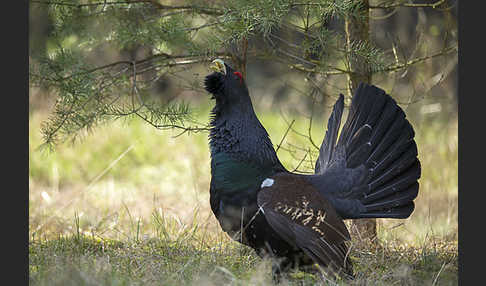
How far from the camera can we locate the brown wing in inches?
139

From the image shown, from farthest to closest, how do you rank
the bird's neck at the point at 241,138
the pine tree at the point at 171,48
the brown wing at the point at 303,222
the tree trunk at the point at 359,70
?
the tree trunk at the point at 359,70 < the pine tree at the point at 171,48 < the bird's neck at the point at 241,138 < the brown wing at the point at 303,222

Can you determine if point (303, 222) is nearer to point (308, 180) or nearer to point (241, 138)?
point (308, 180)

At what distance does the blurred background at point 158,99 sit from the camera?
13.7 feet

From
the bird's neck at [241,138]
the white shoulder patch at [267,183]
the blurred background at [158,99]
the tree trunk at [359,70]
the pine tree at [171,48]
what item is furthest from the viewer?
the tree trunk at [359,70]

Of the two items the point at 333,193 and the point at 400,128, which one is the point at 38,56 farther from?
the point at 400,128

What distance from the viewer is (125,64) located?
4.83 m

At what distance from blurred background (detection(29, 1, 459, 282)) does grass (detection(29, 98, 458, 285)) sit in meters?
0.03

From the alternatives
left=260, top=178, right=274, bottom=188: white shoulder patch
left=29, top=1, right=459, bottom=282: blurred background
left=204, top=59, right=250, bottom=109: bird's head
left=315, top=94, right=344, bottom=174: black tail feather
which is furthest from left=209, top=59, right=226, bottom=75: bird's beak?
left=315, top=94, right=344, bottom=174: black tail feather

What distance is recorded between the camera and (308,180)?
3.93 metres

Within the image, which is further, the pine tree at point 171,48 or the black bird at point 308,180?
the pine tree at point 171,48

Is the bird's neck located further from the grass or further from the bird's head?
the grass

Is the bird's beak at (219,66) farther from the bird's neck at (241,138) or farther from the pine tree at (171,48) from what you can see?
→ the bird's neck at (241,138)

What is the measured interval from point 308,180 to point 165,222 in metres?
1.69

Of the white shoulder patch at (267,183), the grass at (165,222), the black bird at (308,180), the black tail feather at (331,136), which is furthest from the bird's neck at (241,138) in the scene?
the grass at (165,222)
